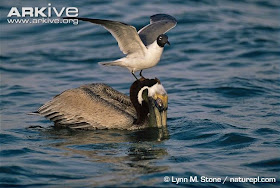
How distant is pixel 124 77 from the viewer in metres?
15.8

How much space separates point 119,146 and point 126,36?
6.78 feet

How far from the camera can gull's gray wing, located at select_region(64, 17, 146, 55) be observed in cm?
1073

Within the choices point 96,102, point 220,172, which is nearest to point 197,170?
point 220,172

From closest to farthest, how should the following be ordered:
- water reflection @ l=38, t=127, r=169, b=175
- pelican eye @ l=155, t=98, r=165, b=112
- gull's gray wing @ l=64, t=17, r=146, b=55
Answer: water reflection @ l=38, t=127, r=169, b=175, gull's gray wing @ l=64, t=17, r=146, b=55, pelican eye @ l=155, t=98, r=165, b=112

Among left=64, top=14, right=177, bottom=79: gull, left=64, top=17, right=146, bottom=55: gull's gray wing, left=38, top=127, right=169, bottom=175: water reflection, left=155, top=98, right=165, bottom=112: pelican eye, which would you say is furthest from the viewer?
left=155, top=98, right=165, bottom=112: pelican eye

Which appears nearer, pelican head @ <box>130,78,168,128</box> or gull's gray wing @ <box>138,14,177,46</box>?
pelican head @ <box>130,78,168,128</box>

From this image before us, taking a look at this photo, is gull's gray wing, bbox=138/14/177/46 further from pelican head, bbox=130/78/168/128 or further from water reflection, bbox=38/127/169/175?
water reflection, bbox=38/127/169/175

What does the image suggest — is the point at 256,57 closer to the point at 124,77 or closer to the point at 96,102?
the point at 124,77

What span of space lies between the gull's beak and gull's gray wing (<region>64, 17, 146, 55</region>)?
0.90 metres

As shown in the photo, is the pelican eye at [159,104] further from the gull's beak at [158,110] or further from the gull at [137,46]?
the gull at [137,46]

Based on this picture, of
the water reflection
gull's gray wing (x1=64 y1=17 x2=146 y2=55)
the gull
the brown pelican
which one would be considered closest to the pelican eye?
the brown pelican

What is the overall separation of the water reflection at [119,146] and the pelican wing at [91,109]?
16 cm

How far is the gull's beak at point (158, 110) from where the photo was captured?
11258 millimetres

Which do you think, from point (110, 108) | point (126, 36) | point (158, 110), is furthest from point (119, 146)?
point (126, 36)
